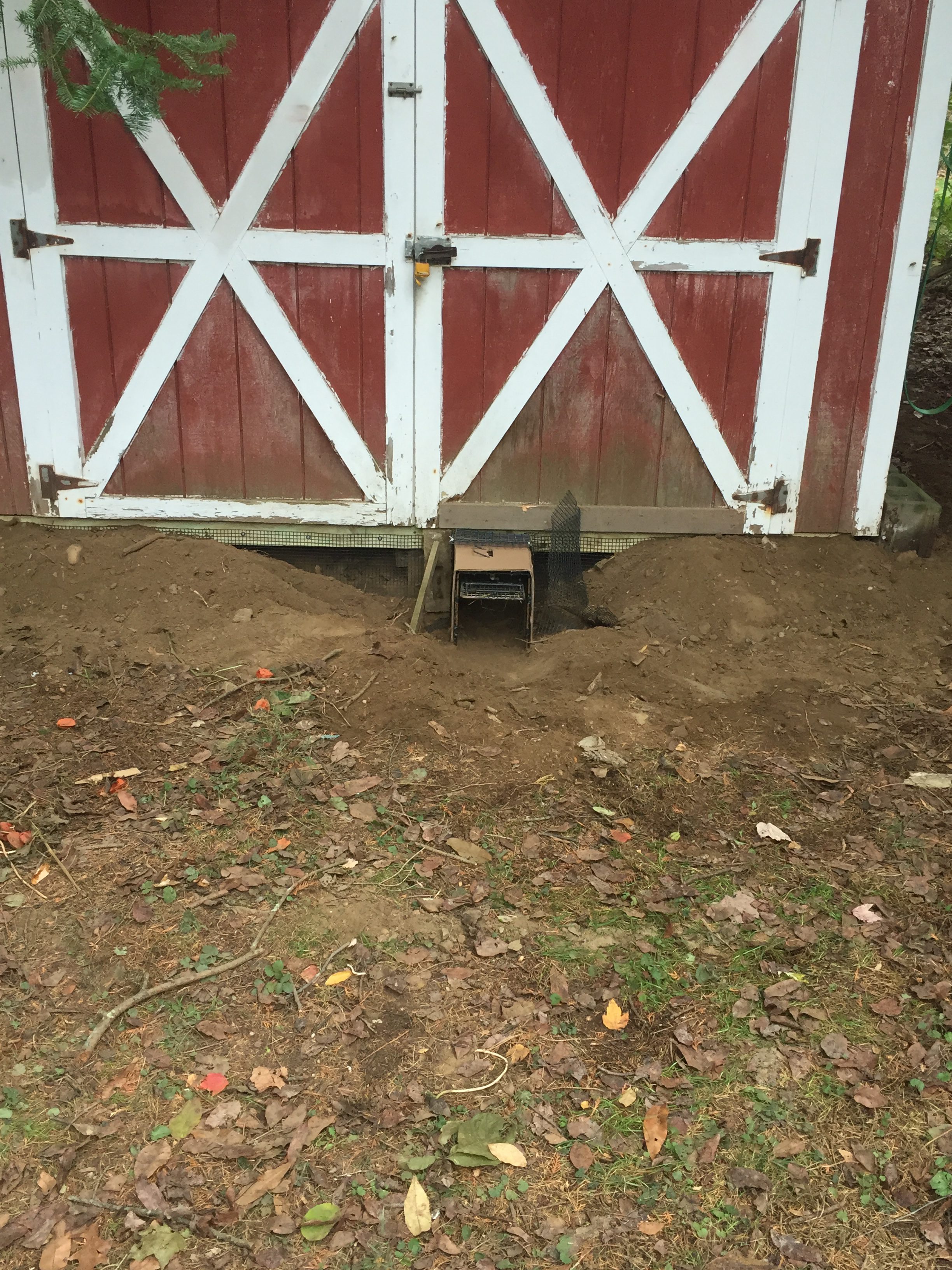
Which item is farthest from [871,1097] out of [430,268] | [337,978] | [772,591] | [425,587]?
[430,268]

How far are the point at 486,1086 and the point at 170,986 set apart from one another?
0.92 meters

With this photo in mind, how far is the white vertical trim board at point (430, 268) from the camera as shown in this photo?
457 centimetres

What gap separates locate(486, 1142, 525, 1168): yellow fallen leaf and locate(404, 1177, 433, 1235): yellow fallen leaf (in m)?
0.19

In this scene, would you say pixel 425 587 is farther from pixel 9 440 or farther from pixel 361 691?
pixel 9 440

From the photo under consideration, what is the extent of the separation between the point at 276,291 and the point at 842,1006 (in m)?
3.94

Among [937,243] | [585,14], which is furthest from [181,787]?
[937,243]

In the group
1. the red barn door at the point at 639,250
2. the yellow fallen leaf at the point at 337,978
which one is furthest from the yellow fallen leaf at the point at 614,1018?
the red barn door at the point at 639,250

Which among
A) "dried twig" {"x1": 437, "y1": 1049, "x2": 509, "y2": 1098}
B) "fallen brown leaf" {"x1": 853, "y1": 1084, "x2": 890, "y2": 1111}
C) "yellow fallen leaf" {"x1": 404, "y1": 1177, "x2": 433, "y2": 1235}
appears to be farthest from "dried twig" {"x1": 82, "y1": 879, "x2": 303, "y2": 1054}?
"fallen brown leaf" {"x1": 853, "y1": 1084, "x2": 890, "y2": 1111}

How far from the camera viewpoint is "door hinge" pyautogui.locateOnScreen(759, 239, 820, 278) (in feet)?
16.0

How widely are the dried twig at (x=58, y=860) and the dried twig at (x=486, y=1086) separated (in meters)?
1.34

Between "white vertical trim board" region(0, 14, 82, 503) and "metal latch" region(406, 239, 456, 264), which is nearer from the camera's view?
"white vertical trim board" region(0, 14, 82, 503)

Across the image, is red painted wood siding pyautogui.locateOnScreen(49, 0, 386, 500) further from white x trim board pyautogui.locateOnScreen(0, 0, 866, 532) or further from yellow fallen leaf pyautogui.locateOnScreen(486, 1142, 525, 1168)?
yellow fallen leaf pyautogui.locateOnScreen(486, 1142, 525, 1168)

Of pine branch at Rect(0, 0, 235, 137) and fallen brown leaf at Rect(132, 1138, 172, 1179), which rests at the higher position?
pine branch at Rect(0, 0, 235, 137)

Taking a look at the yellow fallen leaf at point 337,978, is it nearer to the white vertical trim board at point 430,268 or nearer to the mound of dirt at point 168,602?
the mound of dirt at point 168,602
